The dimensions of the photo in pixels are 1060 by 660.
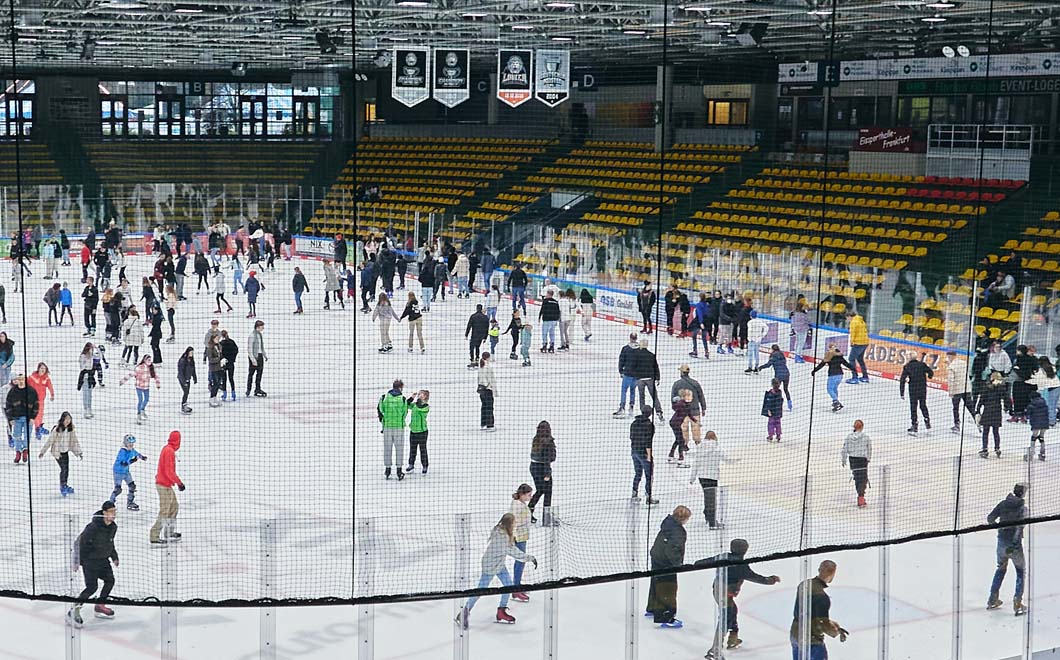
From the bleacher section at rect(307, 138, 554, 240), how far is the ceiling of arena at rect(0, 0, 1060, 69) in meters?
2.54

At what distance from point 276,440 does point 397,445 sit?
73.7 inches

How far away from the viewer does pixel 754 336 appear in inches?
601

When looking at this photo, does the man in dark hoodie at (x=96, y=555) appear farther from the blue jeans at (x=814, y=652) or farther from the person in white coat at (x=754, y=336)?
the person in white coat at (x=754, y=336)

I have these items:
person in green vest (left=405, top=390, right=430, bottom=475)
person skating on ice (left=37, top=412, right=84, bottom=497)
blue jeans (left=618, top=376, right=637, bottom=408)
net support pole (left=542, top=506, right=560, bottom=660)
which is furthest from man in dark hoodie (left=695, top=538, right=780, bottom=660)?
blue jeans (left=618, top=376, right=637, bottom=408)

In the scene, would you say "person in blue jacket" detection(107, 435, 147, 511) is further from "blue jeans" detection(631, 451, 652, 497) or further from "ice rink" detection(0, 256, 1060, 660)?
"blue jeans" detection(631, 451, 652, 497)

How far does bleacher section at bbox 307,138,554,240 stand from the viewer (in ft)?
74.0

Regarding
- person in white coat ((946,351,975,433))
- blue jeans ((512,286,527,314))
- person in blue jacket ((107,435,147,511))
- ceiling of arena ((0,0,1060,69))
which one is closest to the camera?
person in blue jacket ((107,435,147,511))

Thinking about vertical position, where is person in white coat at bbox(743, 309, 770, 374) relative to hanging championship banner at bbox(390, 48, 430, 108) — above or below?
below

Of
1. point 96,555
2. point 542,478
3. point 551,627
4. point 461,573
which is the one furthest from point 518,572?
point 96,555

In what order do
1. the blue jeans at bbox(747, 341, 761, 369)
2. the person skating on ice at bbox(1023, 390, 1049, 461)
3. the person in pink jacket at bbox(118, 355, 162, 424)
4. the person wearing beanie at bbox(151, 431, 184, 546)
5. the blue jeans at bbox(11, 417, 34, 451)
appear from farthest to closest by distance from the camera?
the blue jeans at bbox(747, 341, 761, 369) < the person in pink jacket at bbox(118, 355, 162, 424) < the person skating on ice at bbox(1023, 390, 1049, 461) < the blue jeans at bbox(11, 417, 34, 451) < the person wearing beanie at bbox(151, 431, 184, 546)

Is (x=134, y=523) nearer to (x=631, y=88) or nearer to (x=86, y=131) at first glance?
(x=631, y=88)

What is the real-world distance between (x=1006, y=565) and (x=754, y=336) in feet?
27.0

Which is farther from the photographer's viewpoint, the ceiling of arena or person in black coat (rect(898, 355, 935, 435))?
the ceiling of arena

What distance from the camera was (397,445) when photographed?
32.6ft
